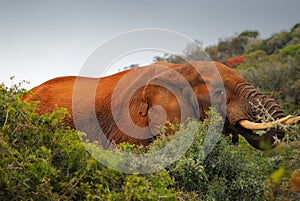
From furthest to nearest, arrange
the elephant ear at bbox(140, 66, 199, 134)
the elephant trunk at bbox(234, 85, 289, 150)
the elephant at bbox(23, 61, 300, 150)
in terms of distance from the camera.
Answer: the elephant ear at bbox(140, 66, 199, 134), the elephant at bbox(23, 61, 300, 150), the elephant trunk at bbox(234, 85, 289, 150)

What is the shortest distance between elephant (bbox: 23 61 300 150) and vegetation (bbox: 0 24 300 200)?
1.20 metres

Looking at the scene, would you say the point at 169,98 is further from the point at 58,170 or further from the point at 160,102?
the point at 58,170

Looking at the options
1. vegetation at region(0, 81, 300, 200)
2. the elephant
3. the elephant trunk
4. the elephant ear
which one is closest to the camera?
vegetation at region(0, 81, 300, 200)

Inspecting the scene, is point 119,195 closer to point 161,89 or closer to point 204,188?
point 204,188

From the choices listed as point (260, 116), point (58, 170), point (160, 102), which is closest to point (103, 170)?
point (58, 170)

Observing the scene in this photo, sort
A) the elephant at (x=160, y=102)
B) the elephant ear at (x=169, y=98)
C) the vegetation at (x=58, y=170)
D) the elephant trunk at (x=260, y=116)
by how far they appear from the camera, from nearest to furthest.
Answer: the vegetation at (x=58, y=170)
the elephant trunk at (x=260, y=116)
the elephant at (x=160, y=102)
the elephant ear at (x=169, y=98)

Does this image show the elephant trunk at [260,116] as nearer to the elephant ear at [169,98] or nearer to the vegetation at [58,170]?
the elephant ear at [169,98]

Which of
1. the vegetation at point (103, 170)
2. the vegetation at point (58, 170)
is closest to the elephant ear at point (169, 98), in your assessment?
the vegetation at point (103, 170)

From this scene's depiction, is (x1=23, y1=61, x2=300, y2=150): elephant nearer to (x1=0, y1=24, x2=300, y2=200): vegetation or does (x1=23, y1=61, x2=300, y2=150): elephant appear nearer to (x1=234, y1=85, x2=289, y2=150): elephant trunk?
(x1=234, y1=85, x2=289, y2=150): elephant trunk

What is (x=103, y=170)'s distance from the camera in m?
5.27

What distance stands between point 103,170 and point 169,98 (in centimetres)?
452

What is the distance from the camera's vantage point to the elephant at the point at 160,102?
927 cm

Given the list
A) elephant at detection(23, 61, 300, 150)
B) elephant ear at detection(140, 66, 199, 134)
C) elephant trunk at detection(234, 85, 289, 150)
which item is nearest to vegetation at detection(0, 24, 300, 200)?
elephant trunk at detection(234, 85, 289, 150)

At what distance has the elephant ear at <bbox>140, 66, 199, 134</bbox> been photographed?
9492 mm
